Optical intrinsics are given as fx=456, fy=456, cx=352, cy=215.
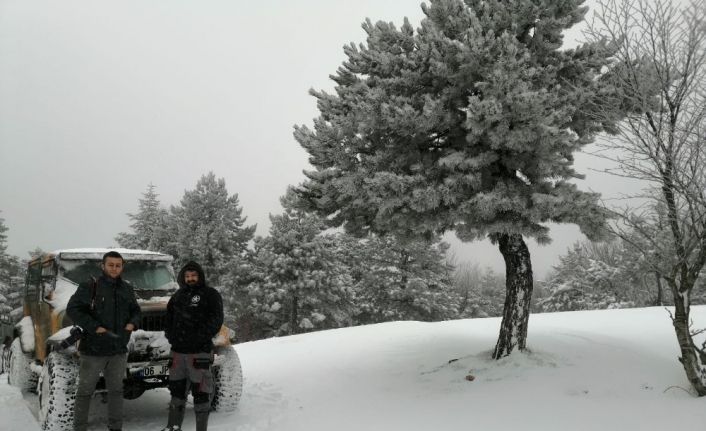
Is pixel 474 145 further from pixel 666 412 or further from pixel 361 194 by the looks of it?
pixel 666 412

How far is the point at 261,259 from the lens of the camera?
2858 cm

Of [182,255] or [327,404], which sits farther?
[182,255]

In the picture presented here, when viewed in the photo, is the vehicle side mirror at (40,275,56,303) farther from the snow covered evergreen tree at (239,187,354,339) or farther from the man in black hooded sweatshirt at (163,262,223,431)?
the snow covered evergreen tree at (239,187,354,339)

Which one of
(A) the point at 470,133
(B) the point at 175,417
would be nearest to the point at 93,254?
(B) the point at 175,417

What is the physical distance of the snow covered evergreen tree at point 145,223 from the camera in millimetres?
34875

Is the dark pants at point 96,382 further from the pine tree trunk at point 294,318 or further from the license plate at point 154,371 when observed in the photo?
the pine tree trunk at point 294,318

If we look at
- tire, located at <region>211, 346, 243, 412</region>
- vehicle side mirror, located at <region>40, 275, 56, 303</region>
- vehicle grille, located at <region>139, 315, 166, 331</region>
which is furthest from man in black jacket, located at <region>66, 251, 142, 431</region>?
vehicle side mirror, located at <region>40, 275, 56, 303</region>

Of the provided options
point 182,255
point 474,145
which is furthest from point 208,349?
point 182,255

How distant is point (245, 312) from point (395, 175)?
26446 mm

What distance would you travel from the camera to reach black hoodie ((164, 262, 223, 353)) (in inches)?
183

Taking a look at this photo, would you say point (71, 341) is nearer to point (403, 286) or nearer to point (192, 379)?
point (192, 379)

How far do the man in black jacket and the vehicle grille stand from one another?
82cm

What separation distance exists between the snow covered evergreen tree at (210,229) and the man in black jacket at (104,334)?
82.4 feet

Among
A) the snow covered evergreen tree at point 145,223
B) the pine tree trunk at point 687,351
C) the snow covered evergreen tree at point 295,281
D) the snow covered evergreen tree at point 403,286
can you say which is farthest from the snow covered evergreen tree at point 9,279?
the pine tree trunk at point 687,351
